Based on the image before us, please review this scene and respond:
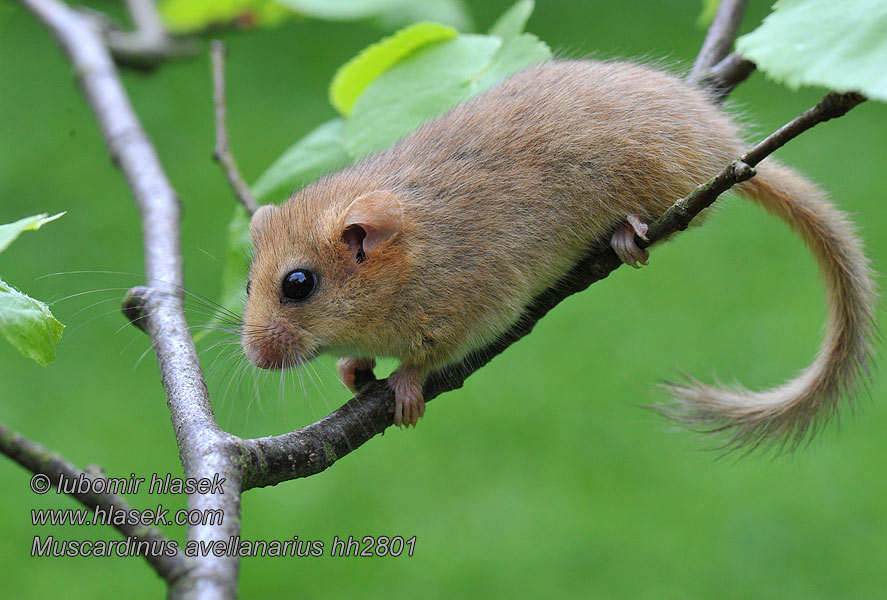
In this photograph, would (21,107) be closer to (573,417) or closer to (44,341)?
(573,417)

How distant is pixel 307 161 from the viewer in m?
3.07

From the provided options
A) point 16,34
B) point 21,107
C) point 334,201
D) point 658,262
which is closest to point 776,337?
point 658,262

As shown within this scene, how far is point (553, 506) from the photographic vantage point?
19.7 feet

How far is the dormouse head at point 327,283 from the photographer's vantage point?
259cm

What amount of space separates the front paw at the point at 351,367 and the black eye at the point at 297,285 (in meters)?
0.36

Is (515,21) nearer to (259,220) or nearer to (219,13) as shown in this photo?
(259,220)

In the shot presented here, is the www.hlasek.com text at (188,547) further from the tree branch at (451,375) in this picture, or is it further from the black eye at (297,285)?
the black eye at (297,285)

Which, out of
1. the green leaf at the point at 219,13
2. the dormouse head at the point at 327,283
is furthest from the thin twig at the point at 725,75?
the green leaf at the point at 219,13

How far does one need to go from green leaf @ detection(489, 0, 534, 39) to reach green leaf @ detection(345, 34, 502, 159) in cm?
15

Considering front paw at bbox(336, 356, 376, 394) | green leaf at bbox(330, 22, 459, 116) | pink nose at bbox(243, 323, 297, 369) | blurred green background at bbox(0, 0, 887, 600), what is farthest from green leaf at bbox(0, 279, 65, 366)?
blurred green background at bbox(0, 0, 887, 600)

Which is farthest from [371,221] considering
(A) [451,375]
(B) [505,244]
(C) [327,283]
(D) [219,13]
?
(D) [219,13]

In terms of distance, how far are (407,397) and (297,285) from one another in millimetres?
517

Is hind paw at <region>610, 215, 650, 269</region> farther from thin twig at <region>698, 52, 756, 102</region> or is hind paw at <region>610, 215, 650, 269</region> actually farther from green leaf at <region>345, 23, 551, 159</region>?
thin twig at <region>698, 52, 756, 102</region>

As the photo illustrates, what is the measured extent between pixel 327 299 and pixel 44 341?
1.05 meters
